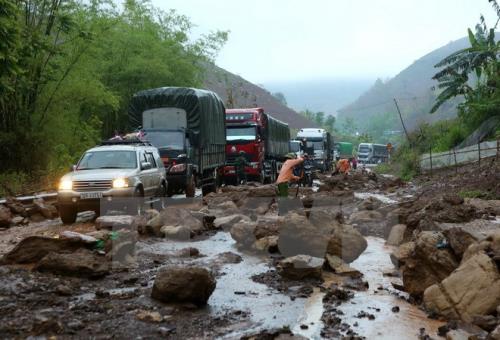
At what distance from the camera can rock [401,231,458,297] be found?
22.6 ft

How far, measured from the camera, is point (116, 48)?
3102 centimetres

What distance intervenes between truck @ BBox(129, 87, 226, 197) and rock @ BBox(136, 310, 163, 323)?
1039 centimetres

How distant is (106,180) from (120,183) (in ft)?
0.92

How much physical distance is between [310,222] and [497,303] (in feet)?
13.2

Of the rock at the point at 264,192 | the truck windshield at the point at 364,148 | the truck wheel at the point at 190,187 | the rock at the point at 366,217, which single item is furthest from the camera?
the truck windshield at the point at 364,148

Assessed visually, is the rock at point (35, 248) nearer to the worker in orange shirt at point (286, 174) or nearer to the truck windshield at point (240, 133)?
the worker in orange shirt at point (286, 174)

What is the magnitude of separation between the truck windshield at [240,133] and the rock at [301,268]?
16785 mm

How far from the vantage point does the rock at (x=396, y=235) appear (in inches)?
427

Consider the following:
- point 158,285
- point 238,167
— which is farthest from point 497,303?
point 238,167

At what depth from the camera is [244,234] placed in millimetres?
10289

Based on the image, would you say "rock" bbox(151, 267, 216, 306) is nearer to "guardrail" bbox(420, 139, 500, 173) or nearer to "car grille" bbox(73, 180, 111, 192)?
"car grille" bbox(73, 180, 111, 192)

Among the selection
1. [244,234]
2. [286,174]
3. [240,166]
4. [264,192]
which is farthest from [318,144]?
[244,234]

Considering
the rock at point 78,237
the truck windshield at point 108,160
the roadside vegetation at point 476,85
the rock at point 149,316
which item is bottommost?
the rock at point 149,316

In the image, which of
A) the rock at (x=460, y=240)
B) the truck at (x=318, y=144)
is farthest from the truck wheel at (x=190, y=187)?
the truck at (x=318, y=144)
